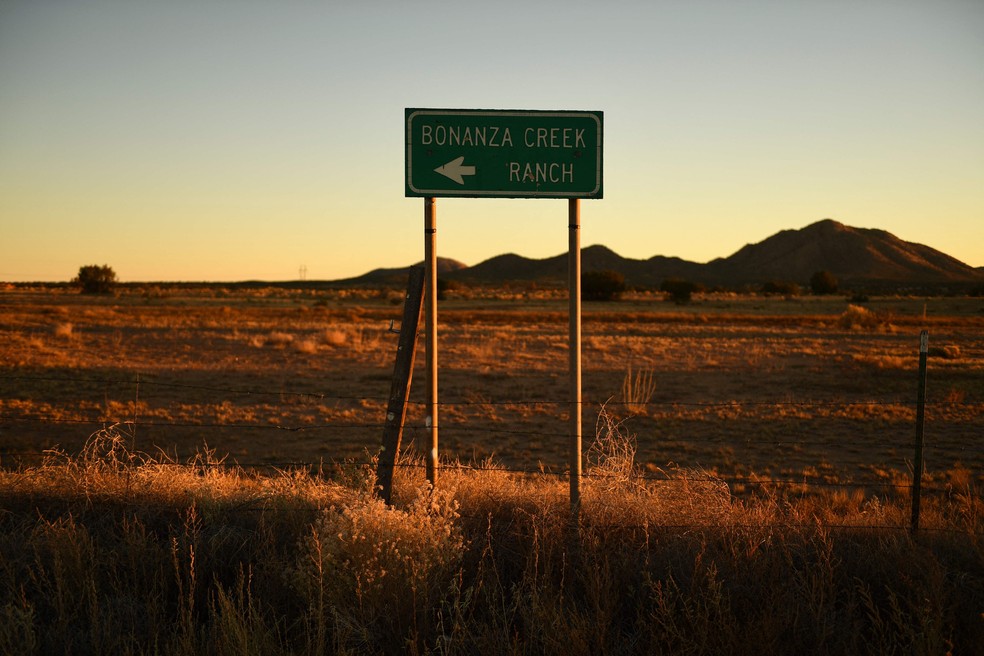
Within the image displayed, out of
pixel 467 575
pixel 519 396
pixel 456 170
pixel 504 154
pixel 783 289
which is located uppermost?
pixel 504 154

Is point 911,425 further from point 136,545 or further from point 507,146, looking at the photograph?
point 136,545

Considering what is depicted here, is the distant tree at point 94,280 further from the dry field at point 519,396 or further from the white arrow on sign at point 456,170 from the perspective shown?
the white arrow on sign at point 456,170

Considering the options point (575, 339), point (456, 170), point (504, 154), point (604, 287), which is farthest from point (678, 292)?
point (456, 170)

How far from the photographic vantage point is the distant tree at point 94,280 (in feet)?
276

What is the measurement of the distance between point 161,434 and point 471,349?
583 inches

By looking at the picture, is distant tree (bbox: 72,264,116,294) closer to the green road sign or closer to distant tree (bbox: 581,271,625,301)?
distant tree (bbox: 581,271,625,301)

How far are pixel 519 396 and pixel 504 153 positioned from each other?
41.3ft

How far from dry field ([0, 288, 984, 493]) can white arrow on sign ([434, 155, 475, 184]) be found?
2.34 m

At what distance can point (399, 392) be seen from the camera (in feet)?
17.8

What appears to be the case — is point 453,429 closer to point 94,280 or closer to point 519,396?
point 519,396

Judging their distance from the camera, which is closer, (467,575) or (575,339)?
(467,575)

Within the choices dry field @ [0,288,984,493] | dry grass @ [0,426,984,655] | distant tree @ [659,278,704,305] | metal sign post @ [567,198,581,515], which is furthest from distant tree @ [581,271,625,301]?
dry grass @ [0,426,984,655]

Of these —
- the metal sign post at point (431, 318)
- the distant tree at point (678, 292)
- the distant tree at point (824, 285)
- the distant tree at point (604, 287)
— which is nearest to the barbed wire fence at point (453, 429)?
the metal sign post at point (431, 318)

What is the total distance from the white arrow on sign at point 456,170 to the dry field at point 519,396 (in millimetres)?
2343
